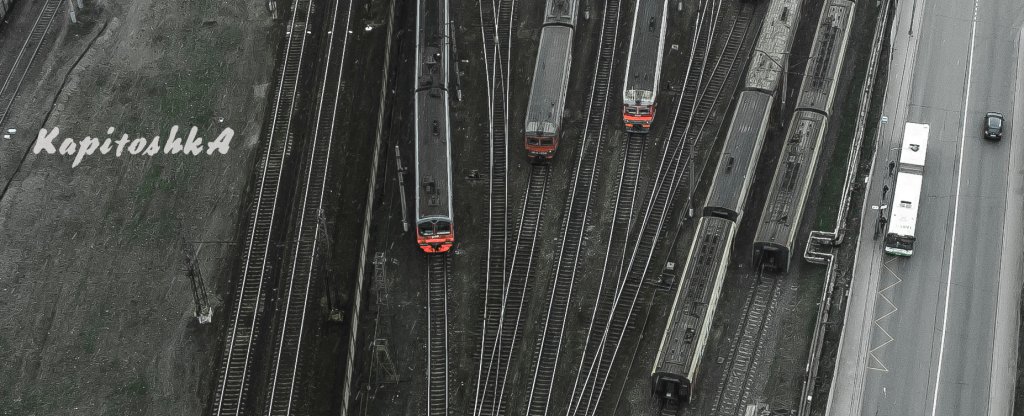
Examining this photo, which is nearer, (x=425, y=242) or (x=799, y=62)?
(x=425, y=242)

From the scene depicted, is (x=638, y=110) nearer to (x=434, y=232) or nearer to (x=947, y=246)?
(x=434, y=232)

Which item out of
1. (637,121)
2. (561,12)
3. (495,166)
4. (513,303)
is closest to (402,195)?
(495,166)

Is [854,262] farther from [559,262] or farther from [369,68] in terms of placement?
[369,68]

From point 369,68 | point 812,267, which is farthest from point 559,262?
point 369,68

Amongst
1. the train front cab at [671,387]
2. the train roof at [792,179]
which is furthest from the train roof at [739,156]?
the train front cab at [671,387]

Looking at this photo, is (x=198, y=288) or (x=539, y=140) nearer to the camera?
(x=198, y=288)

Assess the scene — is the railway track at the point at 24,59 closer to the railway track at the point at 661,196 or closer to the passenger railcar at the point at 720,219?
the railway track at the point at 661,196
